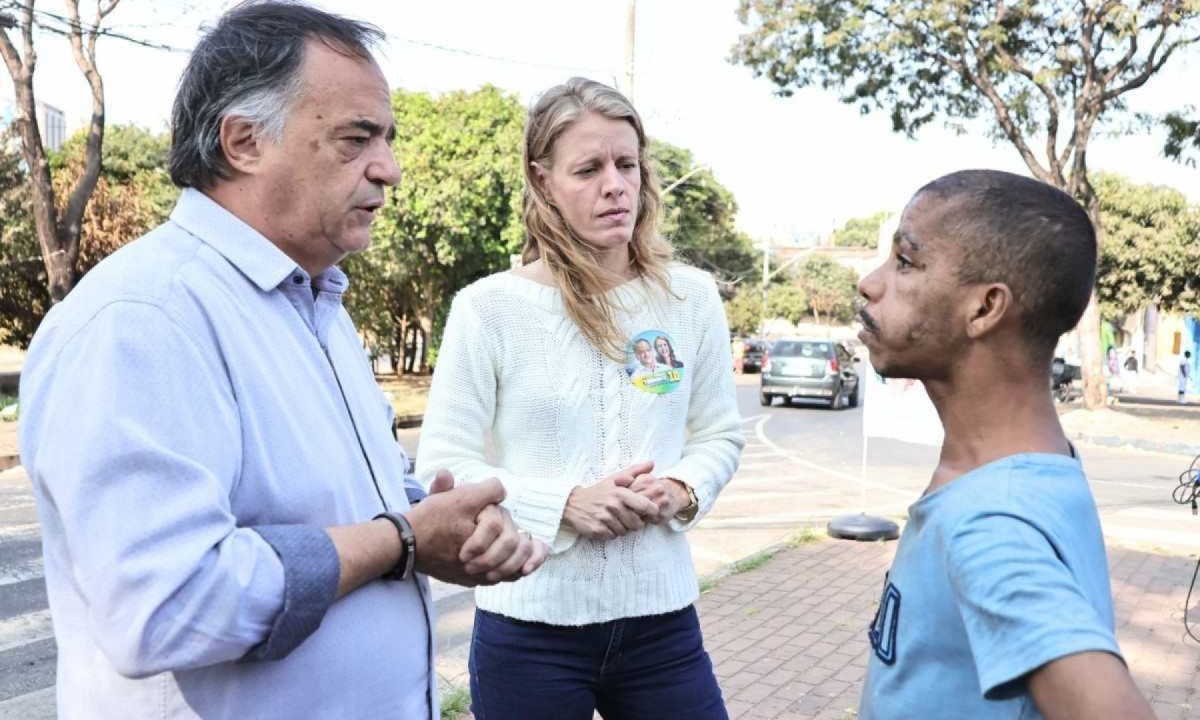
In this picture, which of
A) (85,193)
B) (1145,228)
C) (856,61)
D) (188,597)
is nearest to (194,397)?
(188,597)

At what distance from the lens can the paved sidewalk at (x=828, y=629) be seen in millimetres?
4836

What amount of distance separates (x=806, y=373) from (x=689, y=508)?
21.6 metres

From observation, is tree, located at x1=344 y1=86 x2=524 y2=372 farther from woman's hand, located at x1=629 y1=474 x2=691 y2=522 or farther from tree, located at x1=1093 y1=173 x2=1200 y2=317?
woman's hand, located at x1=629 y1=474 x2=691 y2=522

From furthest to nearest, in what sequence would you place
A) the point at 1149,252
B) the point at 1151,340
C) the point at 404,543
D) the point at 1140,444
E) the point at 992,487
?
1. the point at 1151,340
2. the point at 1149,252
3. the point at 1140,444
4. the point at 404,543
5. the point at 992,487

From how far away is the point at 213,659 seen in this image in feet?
4.60

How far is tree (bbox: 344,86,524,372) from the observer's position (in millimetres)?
27750

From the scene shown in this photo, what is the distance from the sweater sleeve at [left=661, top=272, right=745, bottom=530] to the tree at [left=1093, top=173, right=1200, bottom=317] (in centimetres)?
2924

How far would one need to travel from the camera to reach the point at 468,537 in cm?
173

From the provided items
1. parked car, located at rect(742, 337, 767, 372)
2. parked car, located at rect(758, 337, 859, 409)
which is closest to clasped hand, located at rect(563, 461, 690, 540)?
parked car, located at rect(758, 337, 859, 409)

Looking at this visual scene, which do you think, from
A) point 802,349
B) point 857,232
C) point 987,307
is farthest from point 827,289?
point 987,307

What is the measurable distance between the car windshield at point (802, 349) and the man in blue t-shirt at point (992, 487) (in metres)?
22.5

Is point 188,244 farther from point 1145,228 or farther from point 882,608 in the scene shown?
point 1145,228

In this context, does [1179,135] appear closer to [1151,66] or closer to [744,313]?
[1151,66]

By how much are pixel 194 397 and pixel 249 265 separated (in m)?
0.31
